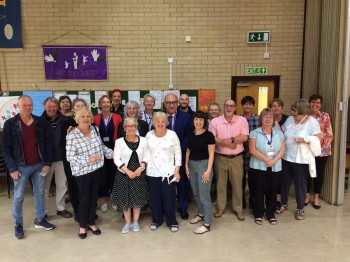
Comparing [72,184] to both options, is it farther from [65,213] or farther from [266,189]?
[266,189]

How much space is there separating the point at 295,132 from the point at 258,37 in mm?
2533

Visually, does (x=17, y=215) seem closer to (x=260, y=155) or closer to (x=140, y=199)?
(x=140, y=199)

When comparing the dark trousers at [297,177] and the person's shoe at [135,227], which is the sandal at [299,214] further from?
the person's shoe at [135,227]

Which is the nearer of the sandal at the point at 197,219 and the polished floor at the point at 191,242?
the polished floor at the point at 191,242

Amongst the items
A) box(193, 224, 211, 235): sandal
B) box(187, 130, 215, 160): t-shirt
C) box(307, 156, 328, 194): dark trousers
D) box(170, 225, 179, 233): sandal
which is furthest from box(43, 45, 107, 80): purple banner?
box(307, 156, 328, 194): dark trousers

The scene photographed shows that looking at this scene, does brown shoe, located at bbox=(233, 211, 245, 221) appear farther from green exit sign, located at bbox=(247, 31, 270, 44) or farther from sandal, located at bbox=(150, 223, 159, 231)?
green exit sign, located at bbox=(247, 31, 270, 44)

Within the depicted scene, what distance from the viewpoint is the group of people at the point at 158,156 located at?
3.38 m

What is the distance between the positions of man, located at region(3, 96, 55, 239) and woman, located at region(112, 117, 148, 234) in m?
0.88

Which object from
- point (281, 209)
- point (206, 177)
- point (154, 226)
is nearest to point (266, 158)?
point (206, 177)

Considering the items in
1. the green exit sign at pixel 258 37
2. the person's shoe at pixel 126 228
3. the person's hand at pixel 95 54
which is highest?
the green exit sign at pixel 258 37

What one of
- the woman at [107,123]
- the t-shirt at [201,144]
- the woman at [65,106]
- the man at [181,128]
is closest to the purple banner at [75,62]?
the woman at [65,106]

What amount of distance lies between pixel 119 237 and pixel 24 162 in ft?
4.58

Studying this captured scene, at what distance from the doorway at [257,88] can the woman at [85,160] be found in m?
3.27

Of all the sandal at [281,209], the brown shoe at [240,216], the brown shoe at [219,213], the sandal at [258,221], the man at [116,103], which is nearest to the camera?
the sandal at [258,221]
